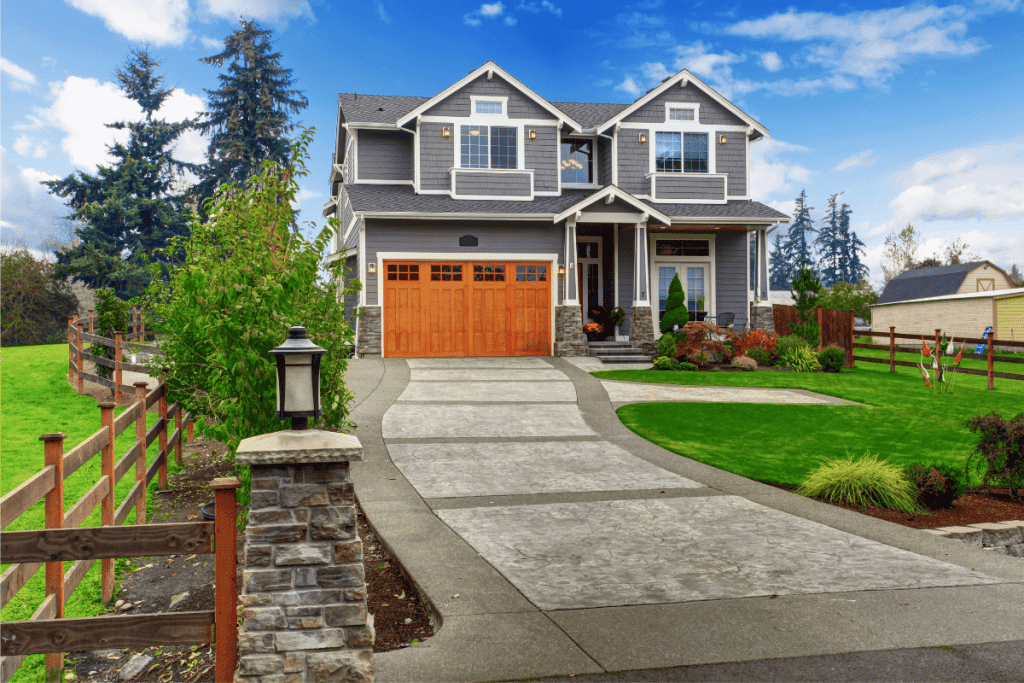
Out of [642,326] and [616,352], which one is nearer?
[616,352]

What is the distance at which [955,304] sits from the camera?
31.1 meters

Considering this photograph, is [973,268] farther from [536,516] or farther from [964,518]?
[536,516]

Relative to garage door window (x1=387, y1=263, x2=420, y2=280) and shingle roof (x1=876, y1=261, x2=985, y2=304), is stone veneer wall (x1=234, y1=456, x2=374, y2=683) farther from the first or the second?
shingle roof (x1=876, y1=261, x2=985, y2=304)

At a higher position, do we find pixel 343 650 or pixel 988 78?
pixel 988 78

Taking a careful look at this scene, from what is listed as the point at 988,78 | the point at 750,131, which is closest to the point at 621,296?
the point at 750,131

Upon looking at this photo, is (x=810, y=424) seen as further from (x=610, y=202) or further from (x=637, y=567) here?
(x=610, y=202)

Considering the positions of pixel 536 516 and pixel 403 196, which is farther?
pixel 403 196

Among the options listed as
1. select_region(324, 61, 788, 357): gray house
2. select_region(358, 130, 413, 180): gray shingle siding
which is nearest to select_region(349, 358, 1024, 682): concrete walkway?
select_region(324, 61, 788, 357): gray house

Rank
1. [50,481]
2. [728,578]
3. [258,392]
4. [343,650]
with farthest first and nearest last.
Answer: [258,392] < [728,578] < [50,481] < [343,650]

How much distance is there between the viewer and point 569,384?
14.8m

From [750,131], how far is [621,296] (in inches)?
272

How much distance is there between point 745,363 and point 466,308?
7.77 m

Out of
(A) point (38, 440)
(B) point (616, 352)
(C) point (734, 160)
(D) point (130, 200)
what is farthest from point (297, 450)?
(D) point (130, 200)

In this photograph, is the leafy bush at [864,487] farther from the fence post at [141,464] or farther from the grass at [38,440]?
the grass at [38,440]
